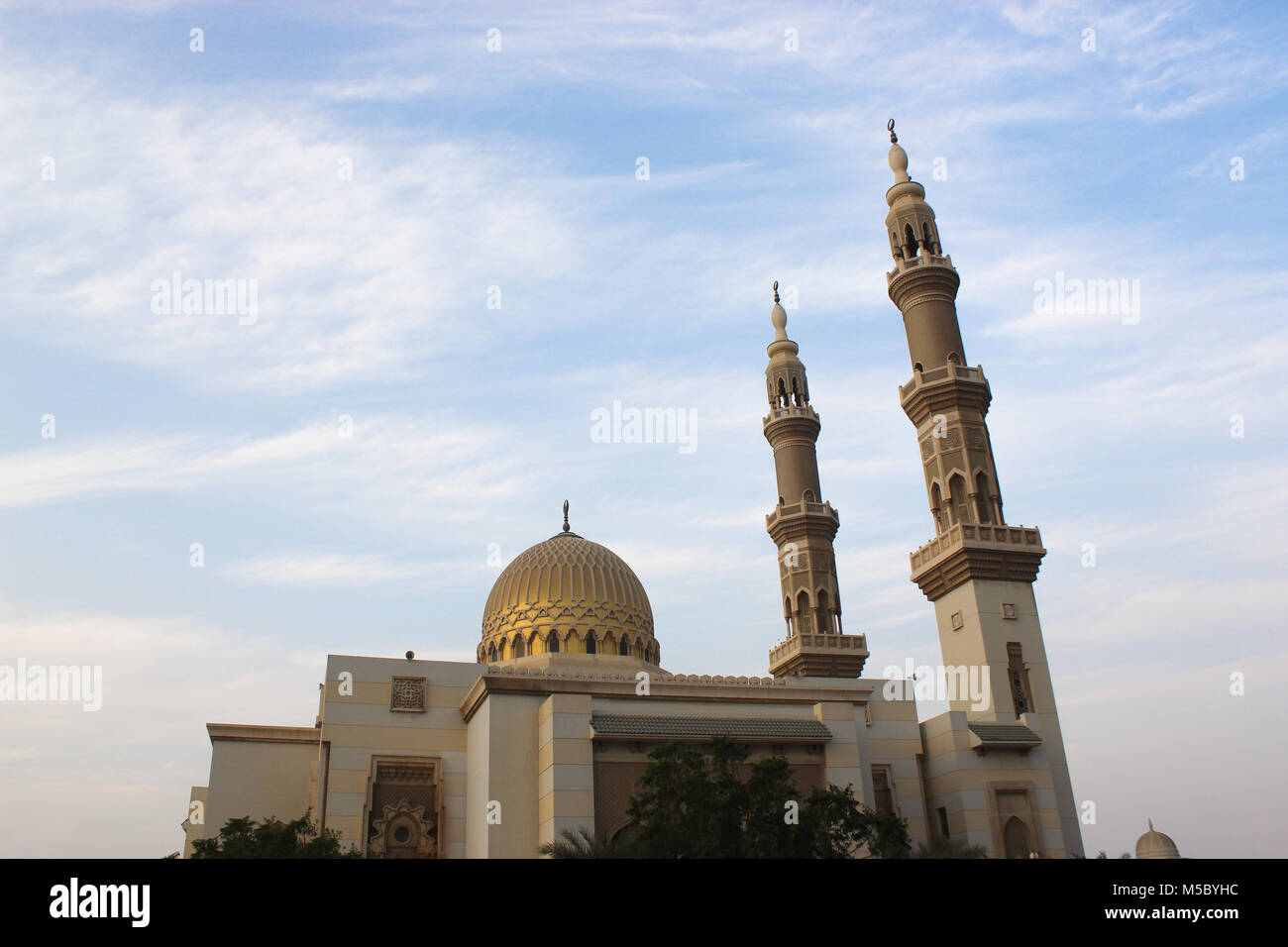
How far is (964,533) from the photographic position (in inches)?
1139

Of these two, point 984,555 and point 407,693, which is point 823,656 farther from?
point 407,693

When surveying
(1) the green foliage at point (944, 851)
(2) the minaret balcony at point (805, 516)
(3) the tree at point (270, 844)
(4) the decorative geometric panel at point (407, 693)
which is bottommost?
(1) the green foliage at point (944, 851)

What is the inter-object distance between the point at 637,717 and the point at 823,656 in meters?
16.1

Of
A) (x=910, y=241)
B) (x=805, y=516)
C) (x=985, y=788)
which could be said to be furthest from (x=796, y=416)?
(x=985, y=788)

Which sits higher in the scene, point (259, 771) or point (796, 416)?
point (796, 416)

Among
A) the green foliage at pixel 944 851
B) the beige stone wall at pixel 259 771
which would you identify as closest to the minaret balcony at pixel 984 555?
the green foliage at pixel 944 851

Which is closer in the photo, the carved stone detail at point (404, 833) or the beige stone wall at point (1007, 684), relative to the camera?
the carved stone detail at point (404, 833)

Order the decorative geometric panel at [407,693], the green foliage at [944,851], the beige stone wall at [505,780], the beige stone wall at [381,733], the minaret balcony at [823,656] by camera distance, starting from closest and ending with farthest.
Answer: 1. the green foliage at [944,851]
2. the beige stone wall at [505,780]
3. the beige stone wall at [381,733]
4. the decorative geometric panel at [407,693]
5. the minaret balcony at [823,656]

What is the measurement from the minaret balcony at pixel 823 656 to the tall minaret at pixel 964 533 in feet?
23.6

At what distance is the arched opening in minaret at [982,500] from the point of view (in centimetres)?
2992

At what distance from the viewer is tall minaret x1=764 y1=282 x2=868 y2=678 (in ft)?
123

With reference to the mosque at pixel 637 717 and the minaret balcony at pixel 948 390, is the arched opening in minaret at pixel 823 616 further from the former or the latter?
the minaret balcony at pixel 948 390

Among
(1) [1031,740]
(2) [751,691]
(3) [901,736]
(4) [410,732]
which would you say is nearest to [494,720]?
(4) [410,732]
